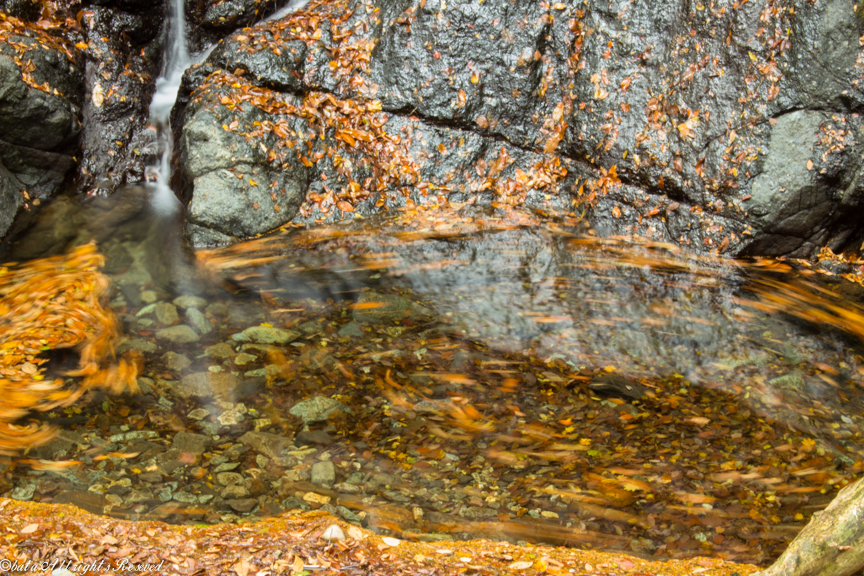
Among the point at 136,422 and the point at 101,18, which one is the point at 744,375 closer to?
the point at 136,422

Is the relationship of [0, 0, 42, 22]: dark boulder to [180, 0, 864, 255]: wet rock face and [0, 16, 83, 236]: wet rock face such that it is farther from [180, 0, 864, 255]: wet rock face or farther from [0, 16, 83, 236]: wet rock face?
[180, 0, 864, 255]: wet rock face

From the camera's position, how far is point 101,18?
794cm

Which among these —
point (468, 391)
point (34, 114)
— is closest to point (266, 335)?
point (468, 391)

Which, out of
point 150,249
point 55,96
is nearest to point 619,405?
point 150,249

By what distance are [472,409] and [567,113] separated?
5060 millimetres

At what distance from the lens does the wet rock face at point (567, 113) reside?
6.35m

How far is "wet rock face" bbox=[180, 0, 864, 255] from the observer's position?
250 inches

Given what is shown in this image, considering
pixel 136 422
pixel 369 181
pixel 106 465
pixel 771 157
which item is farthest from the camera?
pixel 369 181

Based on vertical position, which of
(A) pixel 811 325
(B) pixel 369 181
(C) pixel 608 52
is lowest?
(A) pixel 811 325

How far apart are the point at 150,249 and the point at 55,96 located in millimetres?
2589

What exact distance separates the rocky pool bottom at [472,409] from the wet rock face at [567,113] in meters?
1.14

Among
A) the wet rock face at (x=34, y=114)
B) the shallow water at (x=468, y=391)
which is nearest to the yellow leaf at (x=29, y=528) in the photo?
the shallow water at (x=468, y=391)

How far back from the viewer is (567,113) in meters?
7.69

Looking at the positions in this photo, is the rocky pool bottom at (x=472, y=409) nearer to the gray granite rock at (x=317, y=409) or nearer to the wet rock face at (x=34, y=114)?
the gray granite rock at (x=317, y=409)
